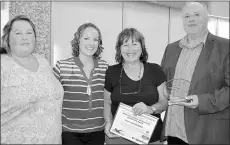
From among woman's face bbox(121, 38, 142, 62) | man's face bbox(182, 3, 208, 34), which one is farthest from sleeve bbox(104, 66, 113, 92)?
man's face bbox(182, 3, 208, 34)

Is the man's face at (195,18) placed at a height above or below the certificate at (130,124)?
above

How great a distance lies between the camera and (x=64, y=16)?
3984 mm

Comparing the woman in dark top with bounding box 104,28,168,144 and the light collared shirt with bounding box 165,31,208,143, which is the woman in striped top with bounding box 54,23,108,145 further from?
the light collared shirt with bounding box 165,31,208,143

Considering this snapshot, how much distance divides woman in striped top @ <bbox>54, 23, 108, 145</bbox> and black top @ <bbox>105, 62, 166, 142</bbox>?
115 millimetres

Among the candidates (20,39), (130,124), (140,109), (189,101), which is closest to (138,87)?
(140,109)

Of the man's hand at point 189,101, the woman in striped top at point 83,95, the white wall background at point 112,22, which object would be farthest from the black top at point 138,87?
the white wall background at point 112,22

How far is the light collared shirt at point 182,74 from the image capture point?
229 cm

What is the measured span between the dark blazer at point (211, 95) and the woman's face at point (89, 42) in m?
0.91

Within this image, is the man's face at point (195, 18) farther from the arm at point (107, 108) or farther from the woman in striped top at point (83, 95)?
the arm at point (107, 108)

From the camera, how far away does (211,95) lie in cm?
215

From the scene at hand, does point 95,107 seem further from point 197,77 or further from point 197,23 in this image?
point 197,23

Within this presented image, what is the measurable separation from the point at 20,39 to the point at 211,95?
61.7 inches

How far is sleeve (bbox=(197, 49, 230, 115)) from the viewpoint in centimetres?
211

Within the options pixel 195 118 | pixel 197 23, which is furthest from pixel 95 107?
pixel 197 23
